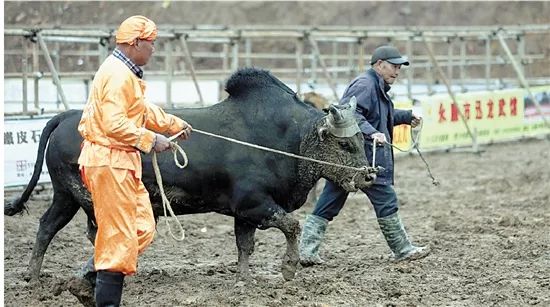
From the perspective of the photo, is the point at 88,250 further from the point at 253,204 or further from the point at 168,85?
the point at 168,85

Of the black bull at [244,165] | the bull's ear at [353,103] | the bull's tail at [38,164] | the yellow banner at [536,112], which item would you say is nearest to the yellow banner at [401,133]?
the yellow banner at [536,112]

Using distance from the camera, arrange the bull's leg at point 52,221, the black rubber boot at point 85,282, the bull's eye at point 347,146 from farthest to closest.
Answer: the bull's leg at point 52,221, the bull's eye at point 347,146, the black rubber boot at point 85,282

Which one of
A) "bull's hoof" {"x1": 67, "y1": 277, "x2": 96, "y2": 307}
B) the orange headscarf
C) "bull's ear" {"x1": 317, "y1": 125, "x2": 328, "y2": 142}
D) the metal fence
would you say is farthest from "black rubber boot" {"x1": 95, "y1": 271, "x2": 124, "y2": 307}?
the metal fence

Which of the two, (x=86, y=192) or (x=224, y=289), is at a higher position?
(x=86, y=192)

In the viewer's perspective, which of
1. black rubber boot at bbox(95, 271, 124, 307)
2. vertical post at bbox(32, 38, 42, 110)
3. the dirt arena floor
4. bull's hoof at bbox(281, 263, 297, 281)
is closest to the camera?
black rubber boot at bbox(95, 271, 124, 307)

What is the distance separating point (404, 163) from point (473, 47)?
773 inches

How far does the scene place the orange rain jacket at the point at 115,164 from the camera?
18.9 ft

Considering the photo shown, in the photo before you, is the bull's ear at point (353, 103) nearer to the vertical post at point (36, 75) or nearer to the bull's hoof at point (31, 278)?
the bull's hoof at point (31, 278)

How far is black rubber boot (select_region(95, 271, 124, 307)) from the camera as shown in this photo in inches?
231

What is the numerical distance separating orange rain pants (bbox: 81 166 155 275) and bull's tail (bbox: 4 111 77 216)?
1776 mm

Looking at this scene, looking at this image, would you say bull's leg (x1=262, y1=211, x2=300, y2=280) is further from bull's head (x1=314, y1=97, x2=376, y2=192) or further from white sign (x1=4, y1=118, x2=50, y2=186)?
white sign (x1=4, y1=118, x2=50, y2=186)

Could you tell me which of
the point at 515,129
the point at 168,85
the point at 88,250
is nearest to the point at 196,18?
the point at 515,129

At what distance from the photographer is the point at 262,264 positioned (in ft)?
27.5

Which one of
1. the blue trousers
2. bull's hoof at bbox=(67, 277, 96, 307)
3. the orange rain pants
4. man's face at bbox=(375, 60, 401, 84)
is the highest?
man's face at bbox=(375, 60, 401, 84)
